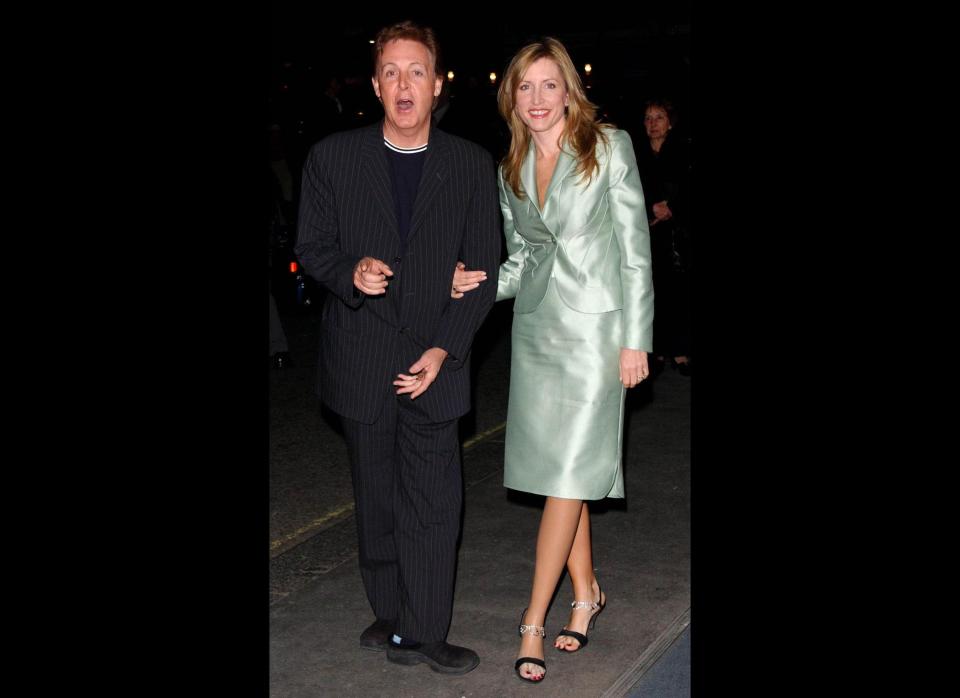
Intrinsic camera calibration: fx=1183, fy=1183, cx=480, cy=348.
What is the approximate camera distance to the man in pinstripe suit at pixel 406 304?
364 centimetres

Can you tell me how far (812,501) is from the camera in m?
2.52

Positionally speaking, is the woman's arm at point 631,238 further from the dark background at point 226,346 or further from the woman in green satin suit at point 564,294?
the dark background at point 226,346

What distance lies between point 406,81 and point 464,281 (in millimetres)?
646

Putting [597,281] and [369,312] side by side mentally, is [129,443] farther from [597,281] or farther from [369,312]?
[597,281]

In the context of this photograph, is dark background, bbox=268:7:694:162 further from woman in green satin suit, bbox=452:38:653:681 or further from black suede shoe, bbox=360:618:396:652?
black suede shoe, bbox=360:618:396:652

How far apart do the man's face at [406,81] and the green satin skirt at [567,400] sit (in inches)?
29.4

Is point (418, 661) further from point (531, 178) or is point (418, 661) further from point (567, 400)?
point (531, 178)

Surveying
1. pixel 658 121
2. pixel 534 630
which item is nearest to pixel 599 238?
pixel 534 630

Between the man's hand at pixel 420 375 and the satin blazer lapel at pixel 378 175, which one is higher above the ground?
the satin blazer lapel at pixel 378 175

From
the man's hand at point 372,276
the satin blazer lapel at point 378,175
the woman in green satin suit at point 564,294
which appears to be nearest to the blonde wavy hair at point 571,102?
the woman in green satin suit at point 564,294

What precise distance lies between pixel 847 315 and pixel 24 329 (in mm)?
1510

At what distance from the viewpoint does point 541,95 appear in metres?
3.79

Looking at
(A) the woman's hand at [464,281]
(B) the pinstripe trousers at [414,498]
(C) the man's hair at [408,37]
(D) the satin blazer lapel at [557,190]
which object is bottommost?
(B) the pinstripe trousers at [414,498]

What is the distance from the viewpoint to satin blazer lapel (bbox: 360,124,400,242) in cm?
365
